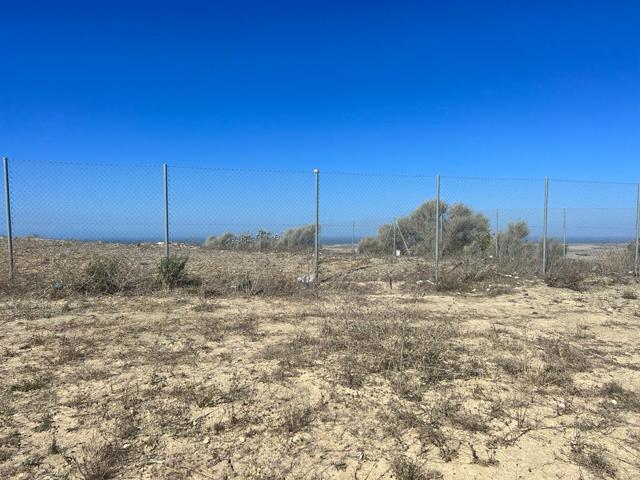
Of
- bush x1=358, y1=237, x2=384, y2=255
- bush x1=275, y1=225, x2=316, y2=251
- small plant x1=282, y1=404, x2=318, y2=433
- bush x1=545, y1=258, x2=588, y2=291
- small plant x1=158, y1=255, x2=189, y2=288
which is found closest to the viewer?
small plant x1=282, y1=404, x2=318, y2=433

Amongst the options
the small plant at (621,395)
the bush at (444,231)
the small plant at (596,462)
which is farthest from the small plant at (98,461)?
the bush at (444,231)

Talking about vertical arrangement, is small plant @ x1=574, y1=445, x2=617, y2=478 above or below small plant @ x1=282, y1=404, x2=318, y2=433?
below

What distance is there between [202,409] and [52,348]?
2286 millimetres

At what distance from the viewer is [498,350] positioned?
4.48 metres

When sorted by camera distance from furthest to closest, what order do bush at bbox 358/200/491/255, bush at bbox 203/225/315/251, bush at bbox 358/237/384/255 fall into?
bush at bbox 358/237/384/255 → bush at bbox 203/225/315/251 → bush at bbox 358/200/491/255

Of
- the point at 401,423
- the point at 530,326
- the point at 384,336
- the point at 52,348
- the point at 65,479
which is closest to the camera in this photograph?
the point at 65,479

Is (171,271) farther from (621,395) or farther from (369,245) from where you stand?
(369,245)

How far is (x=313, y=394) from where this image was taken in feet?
10.8

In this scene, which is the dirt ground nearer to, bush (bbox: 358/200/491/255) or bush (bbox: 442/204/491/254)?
bush (bbox: 358/200/491/255)

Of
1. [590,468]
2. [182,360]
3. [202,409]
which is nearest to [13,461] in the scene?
[202,409]

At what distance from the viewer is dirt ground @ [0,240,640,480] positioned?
2430 millimetres

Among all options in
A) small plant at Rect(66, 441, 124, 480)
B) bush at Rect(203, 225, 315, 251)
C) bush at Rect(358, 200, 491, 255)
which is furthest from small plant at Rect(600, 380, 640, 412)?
bush at Rect(203, 225, 315, 251)

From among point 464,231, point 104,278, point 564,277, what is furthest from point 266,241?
point 564,277

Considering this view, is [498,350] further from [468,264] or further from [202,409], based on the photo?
[468,264]
